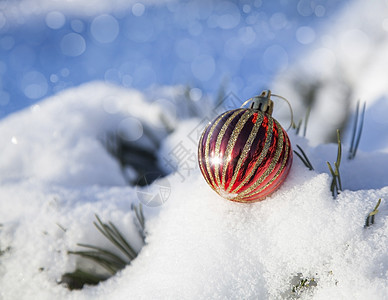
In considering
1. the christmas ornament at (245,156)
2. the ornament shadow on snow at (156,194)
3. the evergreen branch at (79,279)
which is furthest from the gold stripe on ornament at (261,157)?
the evergreen branch at (79,279)

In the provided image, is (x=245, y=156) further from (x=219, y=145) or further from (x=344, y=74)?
(x=344, y=74)

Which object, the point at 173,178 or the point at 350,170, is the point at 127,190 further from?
the point at 350,170

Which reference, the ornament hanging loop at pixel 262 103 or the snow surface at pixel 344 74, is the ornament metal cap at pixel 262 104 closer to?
the ornament hanging loop at pixel 262 103

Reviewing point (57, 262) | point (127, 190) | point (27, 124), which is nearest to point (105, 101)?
point (27, 124)

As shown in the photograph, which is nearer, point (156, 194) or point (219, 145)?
point (219, 145)

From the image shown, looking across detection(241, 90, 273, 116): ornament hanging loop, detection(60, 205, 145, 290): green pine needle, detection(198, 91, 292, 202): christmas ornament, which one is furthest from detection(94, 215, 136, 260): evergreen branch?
detection(241, 90, 273, 116): ornament hanging loop

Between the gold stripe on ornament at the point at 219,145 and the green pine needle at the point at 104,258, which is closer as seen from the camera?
the gold stripe on ornament at the point at 219,145

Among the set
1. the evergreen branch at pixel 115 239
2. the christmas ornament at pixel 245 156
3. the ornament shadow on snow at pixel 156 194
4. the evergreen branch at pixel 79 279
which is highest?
the christmas ornament at pixel 245 156

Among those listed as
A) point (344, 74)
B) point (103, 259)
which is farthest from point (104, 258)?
point (344, 74)
